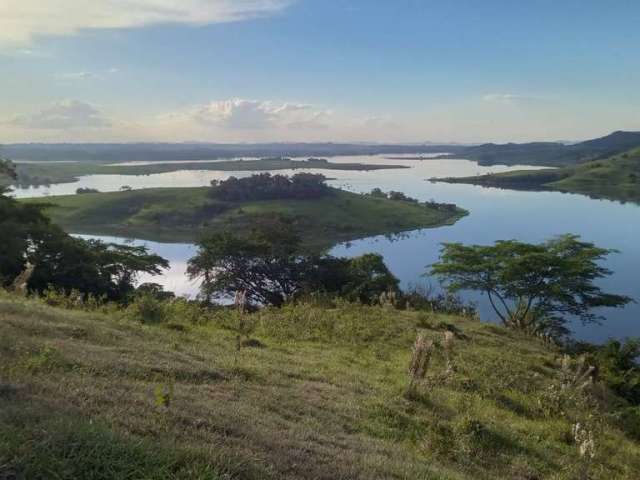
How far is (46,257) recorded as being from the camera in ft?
82.6

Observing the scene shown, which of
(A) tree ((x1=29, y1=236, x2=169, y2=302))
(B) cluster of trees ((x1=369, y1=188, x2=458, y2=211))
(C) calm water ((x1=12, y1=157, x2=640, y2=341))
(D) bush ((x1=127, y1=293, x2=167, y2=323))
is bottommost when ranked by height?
(C) calm water ((x1=12, y1=157, x2=640, y2=341))

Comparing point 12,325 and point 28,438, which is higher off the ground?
point 28,438

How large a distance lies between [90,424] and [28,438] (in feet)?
1.52

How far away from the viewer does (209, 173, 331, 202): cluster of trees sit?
4250 inches

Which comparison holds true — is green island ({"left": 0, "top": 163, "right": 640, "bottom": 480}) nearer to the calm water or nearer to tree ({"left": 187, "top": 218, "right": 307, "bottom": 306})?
tree ({"left": 187, "top": 218, "right": 307, "bottom": 306})

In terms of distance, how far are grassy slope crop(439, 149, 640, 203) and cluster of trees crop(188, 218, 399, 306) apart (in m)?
124

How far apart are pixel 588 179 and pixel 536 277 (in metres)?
149

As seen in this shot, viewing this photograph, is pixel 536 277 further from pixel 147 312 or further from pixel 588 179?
pixel 588 179

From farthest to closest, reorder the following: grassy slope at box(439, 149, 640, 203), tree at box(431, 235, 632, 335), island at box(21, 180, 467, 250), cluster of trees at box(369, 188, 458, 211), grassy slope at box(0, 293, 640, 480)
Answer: grassy slope at box(439, 149, 640, 203) → cluster of trees at box(369, 188, 458, 211) → island at box(21, 180, 467, 250) → tree at box(431, 235, 632, 335) → grassy slope at box(0, 293, 640, 480)

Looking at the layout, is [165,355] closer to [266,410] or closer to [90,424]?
[266,410]

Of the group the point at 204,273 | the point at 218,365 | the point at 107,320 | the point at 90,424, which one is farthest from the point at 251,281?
the point at 90,424

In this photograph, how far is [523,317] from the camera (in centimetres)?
2630

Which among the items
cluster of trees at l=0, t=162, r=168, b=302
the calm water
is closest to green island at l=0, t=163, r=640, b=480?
cluster of trees at l=0, t=162, r=168, b=302

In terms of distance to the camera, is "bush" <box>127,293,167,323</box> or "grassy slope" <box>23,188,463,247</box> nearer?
"bush" <box>127,293,167,323</box>
